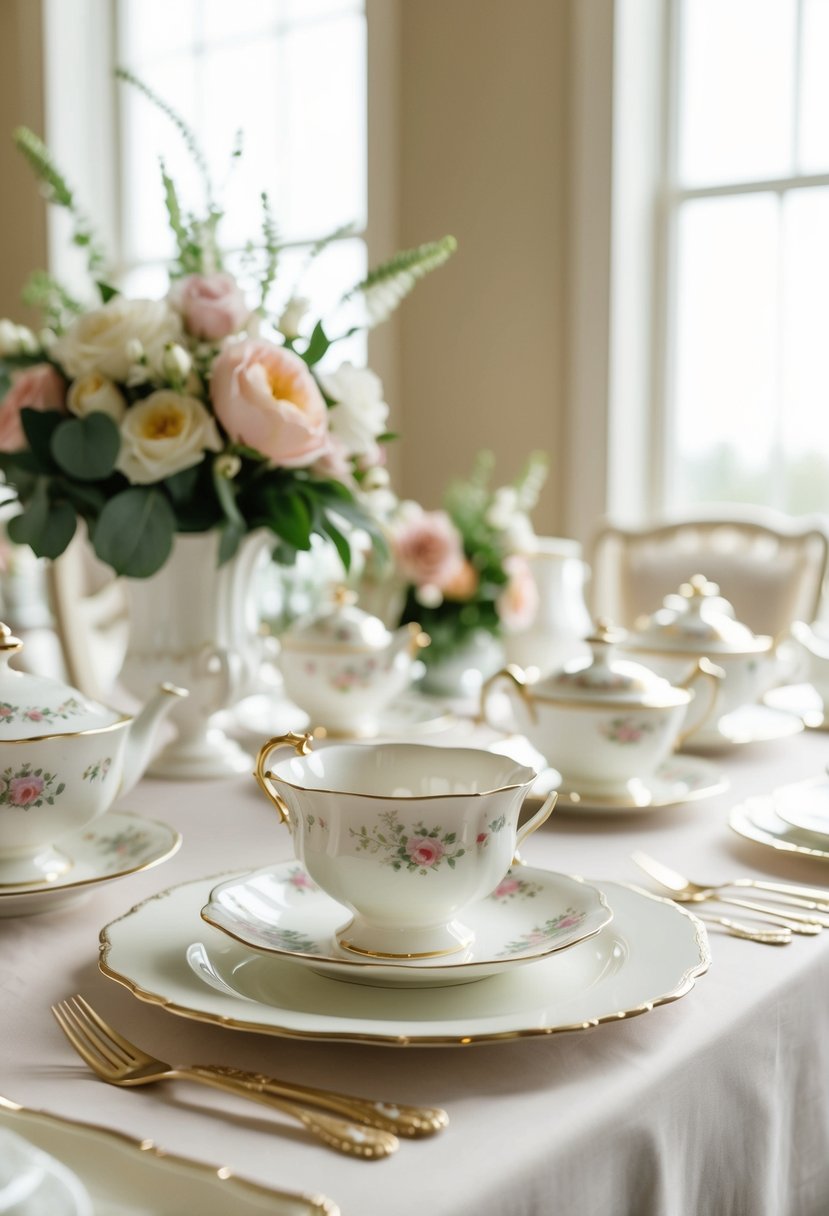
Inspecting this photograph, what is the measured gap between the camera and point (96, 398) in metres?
1.10

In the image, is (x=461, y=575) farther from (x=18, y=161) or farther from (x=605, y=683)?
(x=18, y=161)

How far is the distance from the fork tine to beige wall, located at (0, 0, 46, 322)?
3.69 metres

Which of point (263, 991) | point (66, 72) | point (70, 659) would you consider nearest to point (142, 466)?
point (263, 991)

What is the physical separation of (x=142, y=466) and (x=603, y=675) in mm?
436

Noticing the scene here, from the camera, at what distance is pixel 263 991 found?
61 cm

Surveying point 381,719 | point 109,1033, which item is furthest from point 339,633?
point 109,1033

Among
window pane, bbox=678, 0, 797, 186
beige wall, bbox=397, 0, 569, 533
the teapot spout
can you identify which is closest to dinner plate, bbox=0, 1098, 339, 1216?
the teapot spout

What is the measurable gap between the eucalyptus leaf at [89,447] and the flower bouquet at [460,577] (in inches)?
21.1

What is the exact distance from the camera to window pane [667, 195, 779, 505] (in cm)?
274

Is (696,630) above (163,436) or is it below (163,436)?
below

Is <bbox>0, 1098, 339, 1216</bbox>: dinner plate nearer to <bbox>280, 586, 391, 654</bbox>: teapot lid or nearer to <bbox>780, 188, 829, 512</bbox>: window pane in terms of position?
<bbox>280, 586, 391, 654</bbox>: teapot lid

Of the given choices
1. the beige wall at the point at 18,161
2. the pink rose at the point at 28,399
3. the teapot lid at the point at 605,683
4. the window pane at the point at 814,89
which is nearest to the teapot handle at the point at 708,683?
the teapot lid at the point at 605,683

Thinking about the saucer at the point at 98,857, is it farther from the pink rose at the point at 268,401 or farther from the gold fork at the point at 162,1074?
the pink rose at the point at 268,401

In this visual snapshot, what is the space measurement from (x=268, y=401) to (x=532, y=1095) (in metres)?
0.67
